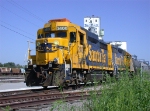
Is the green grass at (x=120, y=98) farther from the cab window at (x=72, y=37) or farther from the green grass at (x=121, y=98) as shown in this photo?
the cab window at (x=72, y=37)

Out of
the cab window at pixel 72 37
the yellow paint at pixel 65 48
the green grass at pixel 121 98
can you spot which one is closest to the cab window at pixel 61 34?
the yellow paint at pixel 65 48

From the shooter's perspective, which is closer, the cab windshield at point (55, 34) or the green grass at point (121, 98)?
the green grass at point (121, 98)

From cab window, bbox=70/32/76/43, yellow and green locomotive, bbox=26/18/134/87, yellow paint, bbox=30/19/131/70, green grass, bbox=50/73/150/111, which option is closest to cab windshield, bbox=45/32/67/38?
yellow and green locomotive, bbox=26/18/134/87

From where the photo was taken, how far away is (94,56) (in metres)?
15.0

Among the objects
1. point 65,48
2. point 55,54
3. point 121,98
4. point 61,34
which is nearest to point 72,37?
point 61,34

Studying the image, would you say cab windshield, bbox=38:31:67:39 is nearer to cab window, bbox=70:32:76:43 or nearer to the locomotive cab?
the locomotive cab

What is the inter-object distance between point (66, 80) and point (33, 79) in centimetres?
169

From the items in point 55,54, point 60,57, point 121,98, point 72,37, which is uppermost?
point 72,37

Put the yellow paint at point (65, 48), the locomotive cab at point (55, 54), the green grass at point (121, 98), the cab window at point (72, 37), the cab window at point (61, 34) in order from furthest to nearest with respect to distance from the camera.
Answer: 1. the cab window at point (61, 34)
2. the cab window at point (72, 37)
3. the yellow paint at point (65, 48)
4. the locomotive cab at point (55, 54)
5. the green grass at point (121, 98)

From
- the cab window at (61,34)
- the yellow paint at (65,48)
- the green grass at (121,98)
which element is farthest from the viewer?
the cab window at (61,34)

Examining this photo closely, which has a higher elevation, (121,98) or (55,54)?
(55,54)

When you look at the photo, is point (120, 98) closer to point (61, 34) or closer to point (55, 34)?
point (61, 34)

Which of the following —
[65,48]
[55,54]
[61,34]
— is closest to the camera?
[55,54]

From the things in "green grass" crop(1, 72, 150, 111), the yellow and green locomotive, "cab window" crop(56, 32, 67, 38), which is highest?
"cab window" crop(56, 32, 67, 38)
